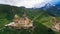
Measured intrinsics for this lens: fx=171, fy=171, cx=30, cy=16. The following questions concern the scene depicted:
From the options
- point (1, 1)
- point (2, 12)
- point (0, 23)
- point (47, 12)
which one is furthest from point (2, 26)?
point (47, 12)

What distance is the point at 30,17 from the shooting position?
8.35 feet

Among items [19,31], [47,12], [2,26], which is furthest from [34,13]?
[2,26]

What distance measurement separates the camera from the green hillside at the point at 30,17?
249cm

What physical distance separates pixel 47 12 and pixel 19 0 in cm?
46

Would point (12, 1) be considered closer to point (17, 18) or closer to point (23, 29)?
point (17, 18)

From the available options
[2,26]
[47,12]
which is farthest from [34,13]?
[2,26]

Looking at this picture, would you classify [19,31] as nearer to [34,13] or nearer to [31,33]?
[31,33]

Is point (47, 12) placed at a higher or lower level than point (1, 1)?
lower

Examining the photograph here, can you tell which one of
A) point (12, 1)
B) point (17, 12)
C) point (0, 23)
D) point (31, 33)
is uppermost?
point (12, 1)

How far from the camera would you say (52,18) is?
2.57 metres

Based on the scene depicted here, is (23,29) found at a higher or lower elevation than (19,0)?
lower

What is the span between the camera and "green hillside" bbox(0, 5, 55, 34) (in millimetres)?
2490

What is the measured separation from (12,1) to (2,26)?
0.41 m

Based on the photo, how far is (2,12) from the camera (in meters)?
2.54
